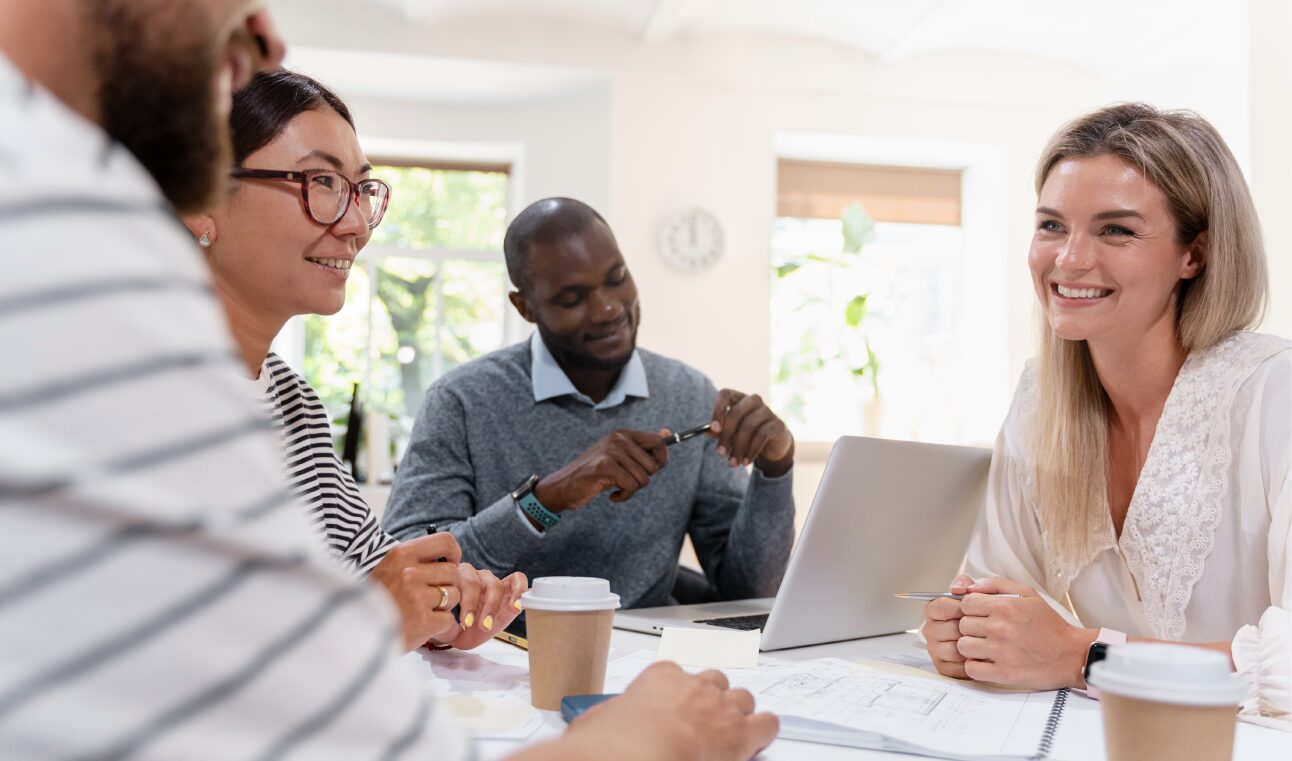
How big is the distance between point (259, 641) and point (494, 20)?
4674mm

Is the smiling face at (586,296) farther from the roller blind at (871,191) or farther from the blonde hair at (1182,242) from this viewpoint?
the roller blind at (871,191)

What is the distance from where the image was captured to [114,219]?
393mm

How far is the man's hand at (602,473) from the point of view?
176 cm

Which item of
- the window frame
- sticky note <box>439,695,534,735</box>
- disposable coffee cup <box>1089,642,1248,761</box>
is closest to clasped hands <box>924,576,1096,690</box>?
disposable coffee cup <box>1089,642,1248,761</box>

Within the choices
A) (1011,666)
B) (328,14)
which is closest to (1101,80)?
(328,14)

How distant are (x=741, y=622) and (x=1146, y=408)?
2.28 ft

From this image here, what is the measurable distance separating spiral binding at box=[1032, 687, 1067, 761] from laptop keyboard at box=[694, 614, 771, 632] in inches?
17.5

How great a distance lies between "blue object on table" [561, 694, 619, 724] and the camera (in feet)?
2.99

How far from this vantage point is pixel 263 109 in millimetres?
1382

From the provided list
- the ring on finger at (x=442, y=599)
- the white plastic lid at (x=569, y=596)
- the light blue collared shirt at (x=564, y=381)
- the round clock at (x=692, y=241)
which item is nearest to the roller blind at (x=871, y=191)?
the round clock at (x=692, y=241)

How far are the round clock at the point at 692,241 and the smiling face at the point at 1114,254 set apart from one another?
3.31 meters

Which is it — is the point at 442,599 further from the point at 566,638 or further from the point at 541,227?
the point at 541,227

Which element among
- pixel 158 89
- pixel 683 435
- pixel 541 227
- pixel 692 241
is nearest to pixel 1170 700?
pixel 158 89

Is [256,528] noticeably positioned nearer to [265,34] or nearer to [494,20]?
[265,34]
